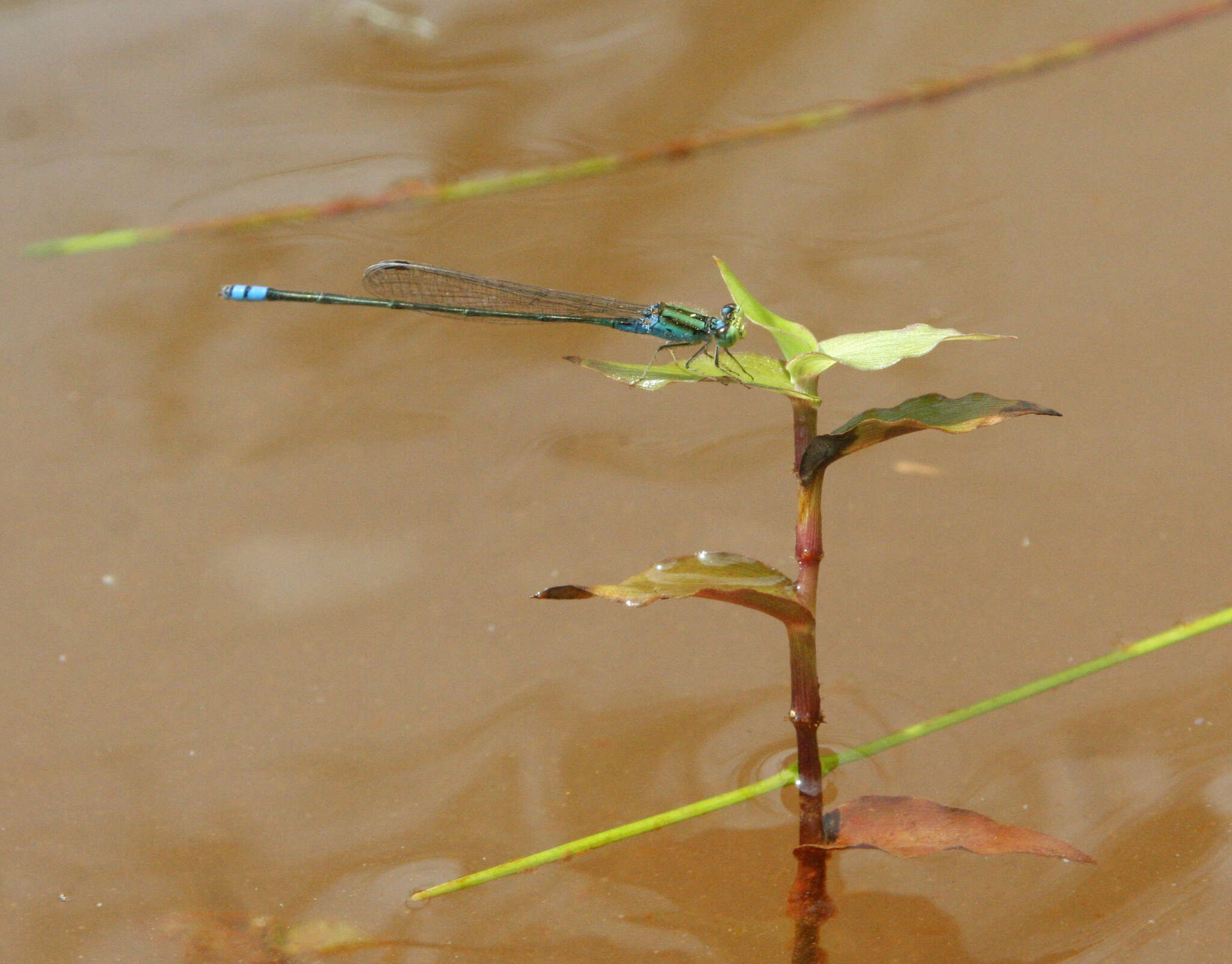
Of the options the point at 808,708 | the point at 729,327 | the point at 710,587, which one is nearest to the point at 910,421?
the point at 710,587

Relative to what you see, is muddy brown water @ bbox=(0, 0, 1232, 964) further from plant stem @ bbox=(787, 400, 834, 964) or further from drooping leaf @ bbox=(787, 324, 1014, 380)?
drooping leaf @ bbox=(787, 324, 1014, 380)

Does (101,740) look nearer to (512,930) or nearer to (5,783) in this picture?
(5,783)

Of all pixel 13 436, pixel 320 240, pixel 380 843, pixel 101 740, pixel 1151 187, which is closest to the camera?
pixel 380 843

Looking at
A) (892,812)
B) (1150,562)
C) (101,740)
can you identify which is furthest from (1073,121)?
(101,740)

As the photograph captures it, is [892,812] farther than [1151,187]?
No

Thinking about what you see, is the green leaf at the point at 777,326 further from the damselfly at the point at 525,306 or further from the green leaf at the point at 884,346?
the damselfly at the point at 525,306

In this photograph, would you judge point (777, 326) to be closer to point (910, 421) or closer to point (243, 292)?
point (910, 421)
